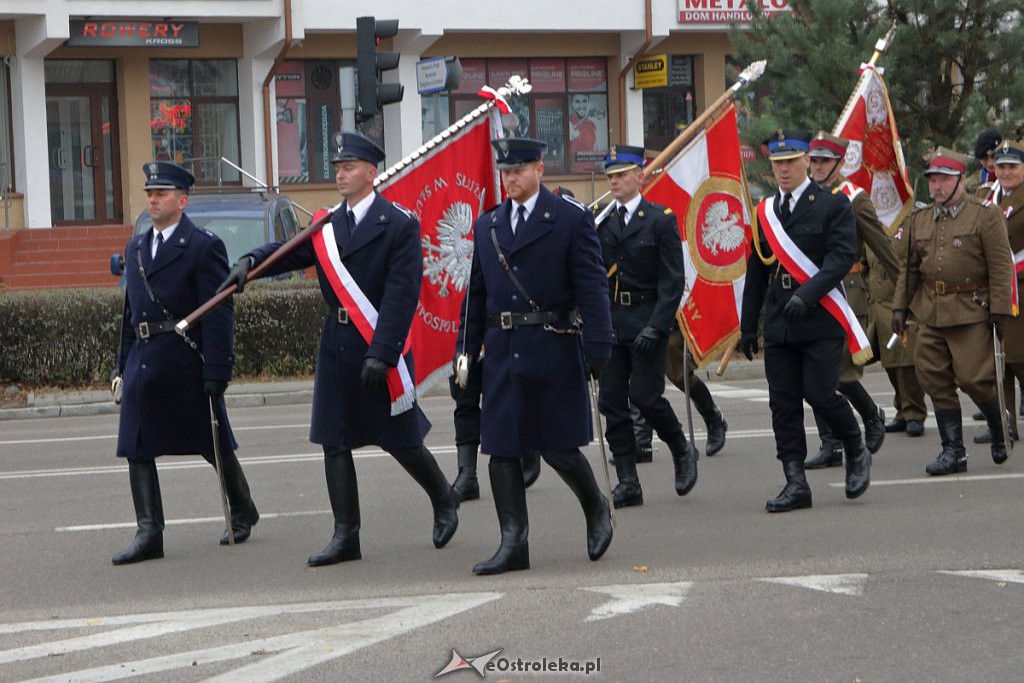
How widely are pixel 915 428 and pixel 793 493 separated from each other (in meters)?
3.45

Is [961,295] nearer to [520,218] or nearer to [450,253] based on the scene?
[450,253]

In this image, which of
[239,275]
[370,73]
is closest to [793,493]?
[239,275]

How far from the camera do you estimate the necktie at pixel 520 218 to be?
295 inches

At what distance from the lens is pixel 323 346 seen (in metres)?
7.80

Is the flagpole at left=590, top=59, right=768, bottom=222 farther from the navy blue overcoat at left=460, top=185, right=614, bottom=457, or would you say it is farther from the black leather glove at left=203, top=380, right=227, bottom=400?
the black leather glove at left=203, top=380, right=227, bottom=400

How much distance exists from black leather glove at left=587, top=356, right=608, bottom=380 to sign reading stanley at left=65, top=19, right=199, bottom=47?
77.4 feet

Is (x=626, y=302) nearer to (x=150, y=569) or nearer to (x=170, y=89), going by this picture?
(x=150, y=569)

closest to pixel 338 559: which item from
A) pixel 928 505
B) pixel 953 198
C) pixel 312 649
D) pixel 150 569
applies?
pixel 150 569

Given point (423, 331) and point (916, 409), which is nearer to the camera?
point (423, 331)

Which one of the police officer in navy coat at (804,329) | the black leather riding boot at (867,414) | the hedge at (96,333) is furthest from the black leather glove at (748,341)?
the hedge at (96,333)

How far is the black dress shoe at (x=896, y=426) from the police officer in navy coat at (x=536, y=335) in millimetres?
5233

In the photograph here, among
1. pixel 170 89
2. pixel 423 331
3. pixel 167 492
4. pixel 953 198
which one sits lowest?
pixel 167 492

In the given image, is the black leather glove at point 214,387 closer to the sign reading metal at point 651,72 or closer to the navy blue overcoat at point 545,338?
the navy blue overcoat at point 545,338

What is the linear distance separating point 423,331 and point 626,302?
3.92 ft
